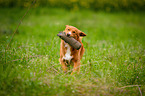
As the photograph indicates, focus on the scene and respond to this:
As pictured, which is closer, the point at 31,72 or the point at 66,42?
the point at 31,72

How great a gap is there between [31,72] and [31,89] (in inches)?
14.7

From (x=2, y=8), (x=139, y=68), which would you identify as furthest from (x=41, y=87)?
(x=2, y=8)

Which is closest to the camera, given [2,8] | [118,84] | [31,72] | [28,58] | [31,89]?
[31,89]

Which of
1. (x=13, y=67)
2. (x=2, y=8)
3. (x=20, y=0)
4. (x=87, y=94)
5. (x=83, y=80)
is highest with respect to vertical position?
(x=20, y=0)

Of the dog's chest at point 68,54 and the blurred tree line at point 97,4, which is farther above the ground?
the blurred tree line at point 97,4

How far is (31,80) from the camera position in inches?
104

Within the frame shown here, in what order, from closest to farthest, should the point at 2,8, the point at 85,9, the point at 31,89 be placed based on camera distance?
the point at 31,89 < the point at 2,8 < the point at 85,9

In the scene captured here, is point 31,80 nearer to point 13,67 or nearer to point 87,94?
point 13,67

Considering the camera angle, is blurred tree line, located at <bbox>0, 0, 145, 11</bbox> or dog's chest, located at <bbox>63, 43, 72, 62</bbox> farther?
blurred tree line, located at <bbox>0, 0, 145, 11</bbox>

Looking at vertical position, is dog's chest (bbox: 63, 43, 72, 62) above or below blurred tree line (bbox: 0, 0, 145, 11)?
below

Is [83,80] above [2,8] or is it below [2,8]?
below

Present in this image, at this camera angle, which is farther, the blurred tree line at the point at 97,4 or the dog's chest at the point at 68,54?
the blurred tree line at the point at 97,4

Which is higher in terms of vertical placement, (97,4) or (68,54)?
(97,4)

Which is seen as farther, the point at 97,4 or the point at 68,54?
the point at 97,4
